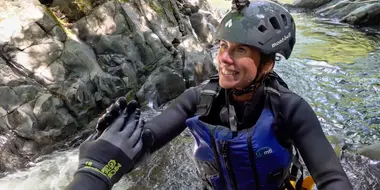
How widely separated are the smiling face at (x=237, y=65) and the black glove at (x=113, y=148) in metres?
0.77

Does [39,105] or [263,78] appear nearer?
[263,78]

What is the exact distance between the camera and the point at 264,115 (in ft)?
8.41

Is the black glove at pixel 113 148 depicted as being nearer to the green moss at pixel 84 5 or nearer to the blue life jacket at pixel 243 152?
the blue life jacket at pixel 243 152

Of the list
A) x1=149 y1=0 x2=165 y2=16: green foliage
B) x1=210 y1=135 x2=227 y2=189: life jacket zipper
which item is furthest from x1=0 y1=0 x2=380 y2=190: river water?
x1=149 y1=0 x2=165 y2=16: green foliage

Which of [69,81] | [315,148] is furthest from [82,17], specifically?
[315,148]

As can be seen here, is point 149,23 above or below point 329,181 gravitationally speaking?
below

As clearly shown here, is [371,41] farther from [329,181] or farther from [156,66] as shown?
[329,181]

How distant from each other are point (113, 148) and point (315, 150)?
132cm

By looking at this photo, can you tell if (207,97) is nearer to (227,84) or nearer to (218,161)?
(227,84)

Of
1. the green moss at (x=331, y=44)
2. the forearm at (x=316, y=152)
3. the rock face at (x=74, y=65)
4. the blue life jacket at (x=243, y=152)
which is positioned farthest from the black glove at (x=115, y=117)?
the green moss at (x=331, y=44)

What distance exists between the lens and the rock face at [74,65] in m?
5.79

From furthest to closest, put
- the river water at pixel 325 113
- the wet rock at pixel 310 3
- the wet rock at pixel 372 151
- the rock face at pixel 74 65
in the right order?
the wet rock at pixel 310 3
the rock face at pixel 74 65
the wet rock at pixel 372 151
the river water at pixel 325 113

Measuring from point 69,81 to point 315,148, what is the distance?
17.1 feet

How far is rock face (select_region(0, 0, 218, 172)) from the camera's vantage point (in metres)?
5.79
